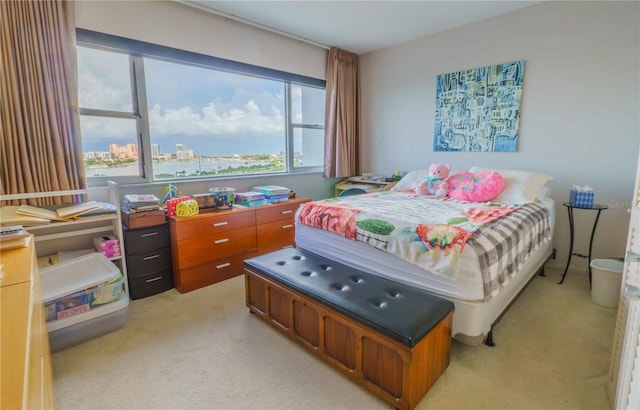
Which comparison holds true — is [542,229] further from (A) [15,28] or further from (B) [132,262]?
(A) [15,28]

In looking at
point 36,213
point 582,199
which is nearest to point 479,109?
point 582,199

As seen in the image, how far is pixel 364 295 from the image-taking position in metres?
1.63

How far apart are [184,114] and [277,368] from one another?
2491mm

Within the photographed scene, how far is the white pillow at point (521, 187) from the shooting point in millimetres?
2639

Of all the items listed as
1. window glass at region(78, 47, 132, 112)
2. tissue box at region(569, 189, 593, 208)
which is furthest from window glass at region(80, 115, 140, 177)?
tissue box at region(569, 189, 593, 208)

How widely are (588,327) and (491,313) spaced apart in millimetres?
817

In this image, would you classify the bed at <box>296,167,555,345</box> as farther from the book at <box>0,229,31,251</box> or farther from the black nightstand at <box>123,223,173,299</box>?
the book at <box>0,229,31,251</box>

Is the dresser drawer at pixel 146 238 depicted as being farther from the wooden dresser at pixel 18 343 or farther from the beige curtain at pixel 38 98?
the wooden dresser at pixel 18 343

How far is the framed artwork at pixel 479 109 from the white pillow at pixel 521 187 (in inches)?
19.2

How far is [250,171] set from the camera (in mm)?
3684

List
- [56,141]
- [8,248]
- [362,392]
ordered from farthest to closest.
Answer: [56,141], [362,392], [8,248]

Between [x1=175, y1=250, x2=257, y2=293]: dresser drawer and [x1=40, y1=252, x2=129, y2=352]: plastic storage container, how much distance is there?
540 millimetres

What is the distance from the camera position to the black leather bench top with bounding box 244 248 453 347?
4.55ft

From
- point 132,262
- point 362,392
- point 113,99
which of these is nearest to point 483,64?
point 362,392
